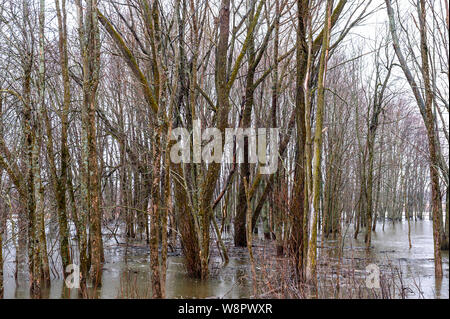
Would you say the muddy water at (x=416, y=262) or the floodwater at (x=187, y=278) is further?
the floodwater at (x=187, y=278)

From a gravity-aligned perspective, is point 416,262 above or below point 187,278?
below

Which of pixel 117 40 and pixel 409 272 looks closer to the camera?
pixel 117 40

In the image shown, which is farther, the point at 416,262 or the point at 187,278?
the point at 416,262

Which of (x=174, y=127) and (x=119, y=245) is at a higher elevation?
(x=174, y=127)

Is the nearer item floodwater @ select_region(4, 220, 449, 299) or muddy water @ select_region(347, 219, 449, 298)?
muddy water @ select_region(347, 219, 449, 298)

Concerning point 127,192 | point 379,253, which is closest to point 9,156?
point 127,192

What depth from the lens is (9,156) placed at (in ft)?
19.0

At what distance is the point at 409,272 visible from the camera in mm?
6227
